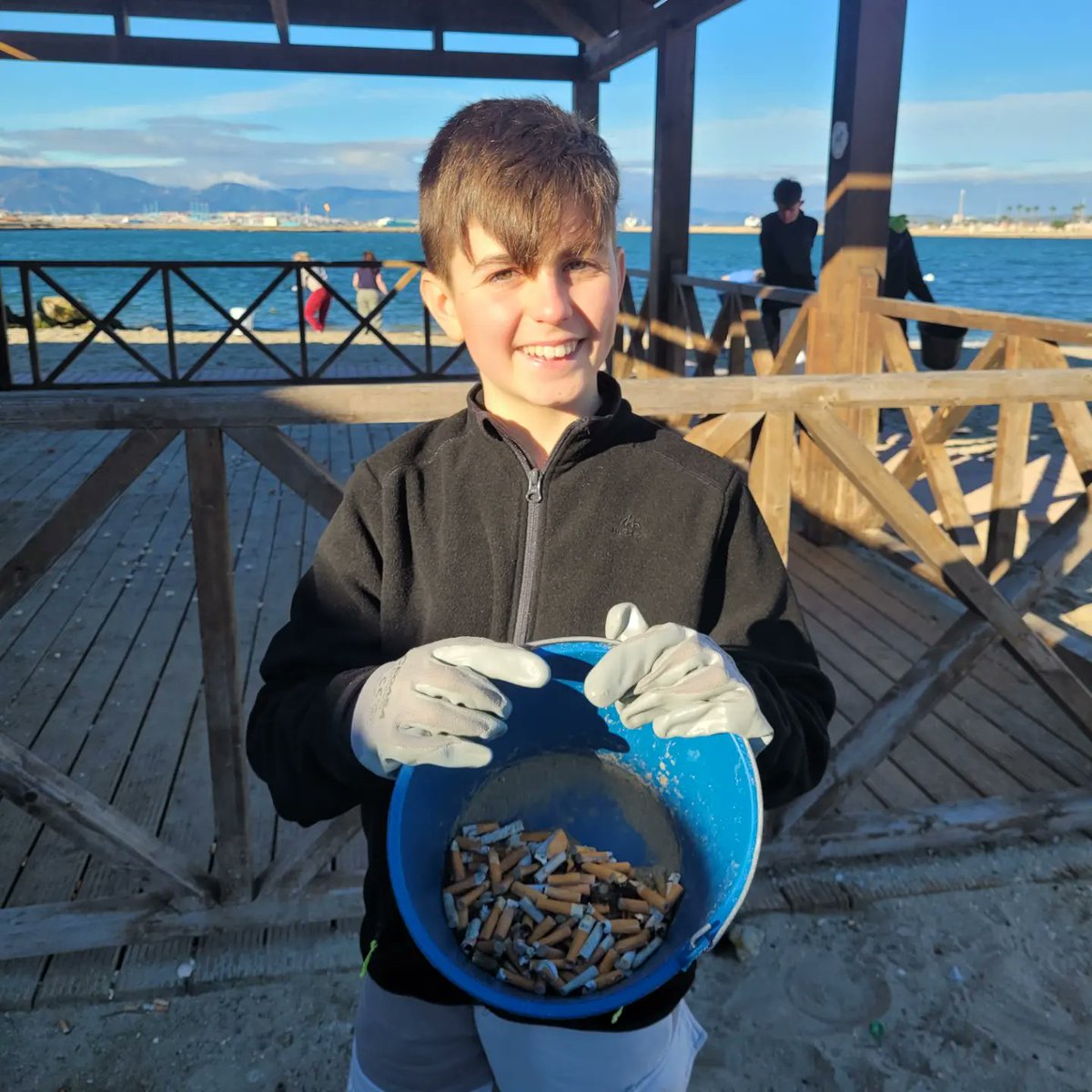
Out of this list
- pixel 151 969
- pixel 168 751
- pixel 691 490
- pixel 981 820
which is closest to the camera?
pixel 691 490

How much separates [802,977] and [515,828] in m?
1.41

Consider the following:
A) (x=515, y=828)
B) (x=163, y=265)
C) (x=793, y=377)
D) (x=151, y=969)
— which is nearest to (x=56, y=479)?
(x=163, y=265)

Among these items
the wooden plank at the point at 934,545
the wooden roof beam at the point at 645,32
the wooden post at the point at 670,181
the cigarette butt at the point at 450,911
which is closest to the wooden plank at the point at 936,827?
the wooden plank at the point at 934,545

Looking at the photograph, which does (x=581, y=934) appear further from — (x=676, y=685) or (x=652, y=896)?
(x=676, y=685)

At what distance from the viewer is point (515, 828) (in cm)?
129

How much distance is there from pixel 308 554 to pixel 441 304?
3.98 meters

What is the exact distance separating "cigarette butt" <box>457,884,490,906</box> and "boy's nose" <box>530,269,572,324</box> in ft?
2.34

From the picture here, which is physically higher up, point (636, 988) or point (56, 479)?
point (636, 988)

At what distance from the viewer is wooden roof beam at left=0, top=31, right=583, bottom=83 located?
7.92 metres

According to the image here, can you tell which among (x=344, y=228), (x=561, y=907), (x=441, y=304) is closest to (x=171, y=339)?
(x=441, y=304)

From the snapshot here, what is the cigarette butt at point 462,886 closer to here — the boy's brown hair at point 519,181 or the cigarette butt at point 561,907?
the cigarette butt at point 561,907

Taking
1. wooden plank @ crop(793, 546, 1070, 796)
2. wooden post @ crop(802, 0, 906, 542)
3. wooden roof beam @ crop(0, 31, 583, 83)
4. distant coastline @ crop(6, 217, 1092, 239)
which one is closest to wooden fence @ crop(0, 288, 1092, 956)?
wooden plank @ crop(793, 546, 1070, 796)

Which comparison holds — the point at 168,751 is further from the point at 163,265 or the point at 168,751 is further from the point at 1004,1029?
the point at 163,265

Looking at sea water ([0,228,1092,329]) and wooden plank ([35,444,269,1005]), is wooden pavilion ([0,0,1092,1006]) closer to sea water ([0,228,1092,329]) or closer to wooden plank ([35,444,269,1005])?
wooden plank ([35,444,269,1005])
